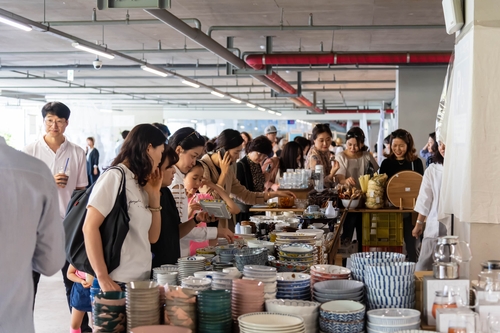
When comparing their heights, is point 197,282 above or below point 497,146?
below

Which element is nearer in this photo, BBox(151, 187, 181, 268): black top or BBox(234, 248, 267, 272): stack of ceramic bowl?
BBox(234, 248, 267, 272): stack of ceramic bowl

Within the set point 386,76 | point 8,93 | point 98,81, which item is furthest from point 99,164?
point 8,93

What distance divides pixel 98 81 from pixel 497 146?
19866mm

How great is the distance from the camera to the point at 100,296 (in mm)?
2270

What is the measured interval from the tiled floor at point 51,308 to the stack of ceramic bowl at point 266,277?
333 centimetres

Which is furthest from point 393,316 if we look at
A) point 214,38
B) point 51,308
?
point 214,38

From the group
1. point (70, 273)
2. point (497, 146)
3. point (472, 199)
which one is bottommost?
point (70, 273)

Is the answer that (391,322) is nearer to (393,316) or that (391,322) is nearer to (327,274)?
(393,316)

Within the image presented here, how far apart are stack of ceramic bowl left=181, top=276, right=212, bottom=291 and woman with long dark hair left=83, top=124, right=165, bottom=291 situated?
1.97 feet

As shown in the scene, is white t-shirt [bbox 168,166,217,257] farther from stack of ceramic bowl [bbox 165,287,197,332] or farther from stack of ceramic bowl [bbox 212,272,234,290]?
stack of ceramic bowl [bbox 165,287,197,332]

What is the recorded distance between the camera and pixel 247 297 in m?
2.26

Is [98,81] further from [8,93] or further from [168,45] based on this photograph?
[168,45]

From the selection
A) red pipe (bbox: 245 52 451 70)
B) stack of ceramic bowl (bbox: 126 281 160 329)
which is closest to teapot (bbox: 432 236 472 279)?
stack of ceramic bowl (bbox: 126 281 160 329)

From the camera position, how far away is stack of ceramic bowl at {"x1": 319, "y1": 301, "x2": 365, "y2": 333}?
83.4 inches
